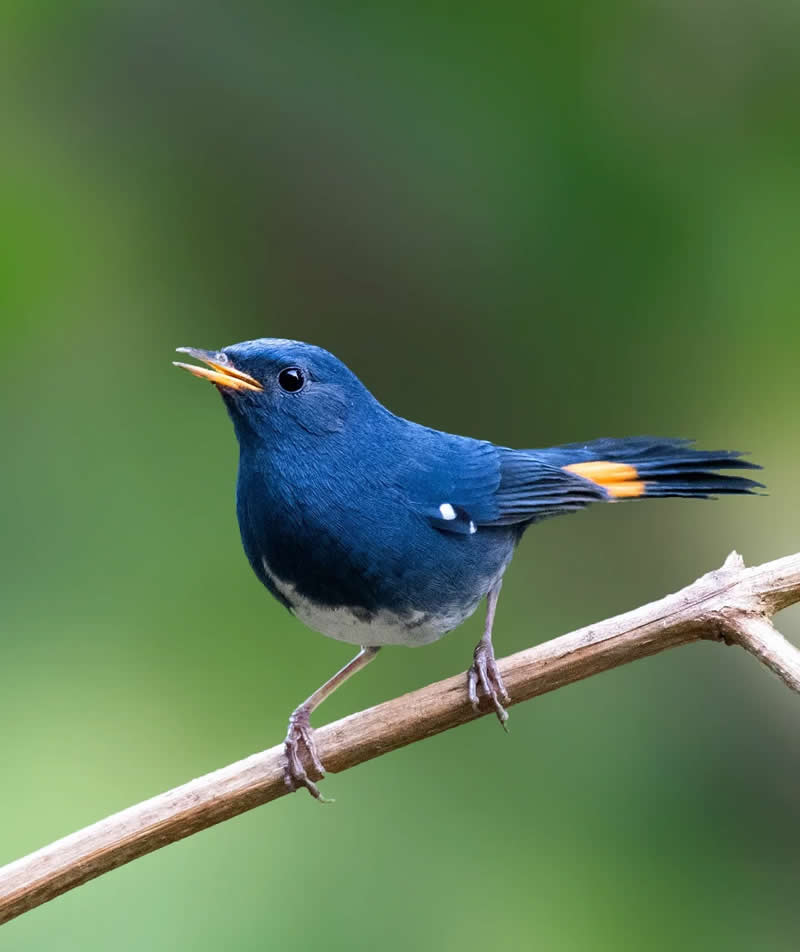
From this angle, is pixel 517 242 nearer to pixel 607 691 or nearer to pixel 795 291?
pixel 795 291

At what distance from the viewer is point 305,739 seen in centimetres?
274

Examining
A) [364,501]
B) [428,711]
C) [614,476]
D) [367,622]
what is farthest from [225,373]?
[614,476]

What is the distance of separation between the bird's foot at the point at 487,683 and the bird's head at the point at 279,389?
1.94 feet

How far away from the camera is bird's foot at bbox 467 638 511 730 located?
262cm

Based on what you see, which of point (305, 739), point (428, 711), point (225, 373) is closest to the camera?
point (225, 373)

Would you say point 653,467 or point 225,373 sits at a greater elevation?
point 225,373

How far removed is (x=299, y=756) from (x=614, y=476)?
0.97 m

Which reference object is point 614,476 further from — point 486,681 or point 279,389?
point 279,389

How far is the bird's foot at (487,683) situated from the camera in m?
2.62

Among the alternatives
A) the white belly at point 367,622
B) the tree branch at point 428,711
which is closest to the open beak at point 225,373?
the white belly at point 367,622

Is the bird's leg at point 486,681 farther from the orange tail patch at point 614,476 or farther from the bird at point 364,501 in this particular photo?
the orange tail patch at point 614,476

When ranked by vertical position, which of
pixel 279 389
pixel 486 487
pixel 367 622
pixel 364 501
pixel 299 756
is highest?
pixel 279 389

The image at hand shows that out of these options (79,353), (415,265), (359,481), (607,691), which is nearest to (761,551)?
(607,691)

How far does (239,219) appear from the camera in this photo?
13.0 ft
